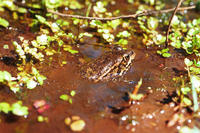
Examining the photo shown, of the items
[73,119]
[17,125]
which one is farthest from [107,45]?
[17,125]

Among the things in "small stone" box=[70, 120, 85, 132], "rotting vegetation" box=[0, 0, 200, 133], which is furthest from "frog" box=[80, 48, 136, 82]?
"small stone" box=[70, 120, 85, 132]

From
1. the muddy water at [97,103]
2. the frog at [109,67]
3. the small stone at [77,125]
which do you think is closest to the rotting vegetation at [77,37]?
the muddy water at [97,103]

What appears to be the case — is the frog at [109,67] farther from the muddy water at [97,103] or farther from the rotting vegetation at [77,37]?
the rotting vegetation at [77,37]

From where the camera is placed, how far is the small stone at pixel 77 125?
247 centimetres

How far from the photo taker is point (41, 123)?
254 cm

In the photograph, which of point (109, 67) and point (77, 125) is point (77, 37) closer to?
point (109, 67)

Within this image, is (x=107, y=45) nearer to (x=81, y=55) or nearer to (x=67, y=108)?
(x=81, y=55)

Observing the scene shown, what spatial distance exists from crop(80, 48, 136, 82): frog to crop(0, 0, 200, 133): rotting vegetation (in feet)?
1.62

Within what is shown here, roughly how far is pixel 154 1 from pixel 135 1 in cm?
50

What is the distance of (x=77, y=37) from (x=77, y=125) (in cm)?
193

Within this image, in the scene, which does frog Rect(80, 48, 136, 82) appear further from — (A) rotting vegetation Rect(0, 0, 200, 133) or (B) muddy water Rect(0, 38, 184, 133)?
(A) rotting vegetation Rect(0, 0, 200, 133)

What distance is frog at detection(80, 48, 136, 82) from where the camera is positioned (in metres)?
3.21

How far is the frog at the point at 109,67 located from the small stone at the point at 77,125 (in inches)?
31.3

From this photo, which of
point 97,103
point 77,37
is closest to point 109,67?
point 97,103
